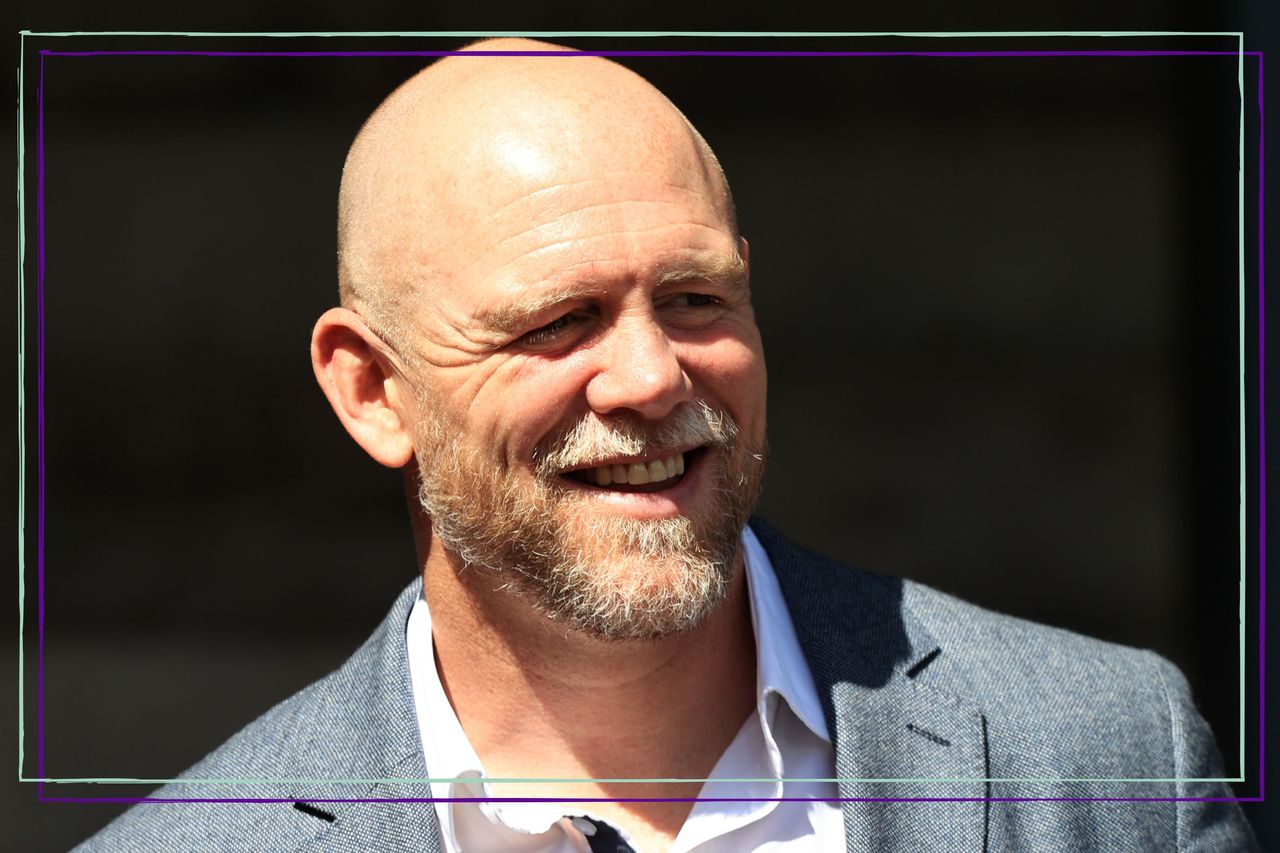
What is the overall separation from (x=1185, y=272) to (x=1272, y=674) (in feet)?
4.44

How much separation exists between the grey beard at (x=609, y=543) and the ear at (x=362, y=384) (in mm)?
157

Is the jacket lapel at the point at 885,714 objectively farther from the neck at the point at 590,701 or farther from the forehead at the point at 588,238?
the forehead at the point at 588,238

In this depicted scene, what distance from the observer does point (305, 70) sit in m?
4.41

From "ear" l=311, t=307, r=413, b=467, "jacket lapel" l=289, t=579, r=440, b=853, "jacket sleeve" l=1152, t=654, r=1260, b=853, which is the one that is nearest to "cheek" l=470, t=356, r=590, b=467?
"ear" l=311, t=307, r=413, b=467

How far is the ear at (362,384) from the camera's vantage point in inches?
91.8

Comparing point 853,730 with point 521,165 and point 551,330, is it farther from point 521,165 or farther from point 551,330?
point 521,165

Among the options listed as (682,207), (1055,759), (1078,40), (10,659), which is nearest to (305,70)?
(10,659)

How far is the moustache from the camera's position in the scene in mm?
2066

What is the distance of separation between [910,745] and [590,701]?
519mm

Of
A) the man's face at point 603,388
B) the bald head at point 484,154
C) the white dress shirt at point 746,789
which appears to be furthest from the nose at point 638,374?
the white dress shirt at point 746,789

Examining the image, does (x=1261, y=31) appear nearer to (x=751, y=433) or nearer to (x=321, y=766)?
(x=751, y=433)

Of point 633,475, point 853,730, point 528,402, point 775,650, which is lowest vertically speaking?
point 853,730

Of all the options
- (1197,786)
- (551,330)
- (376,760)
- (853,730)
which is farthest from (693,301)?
(1197,786)

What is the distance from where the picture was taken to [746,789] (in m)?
2.24
